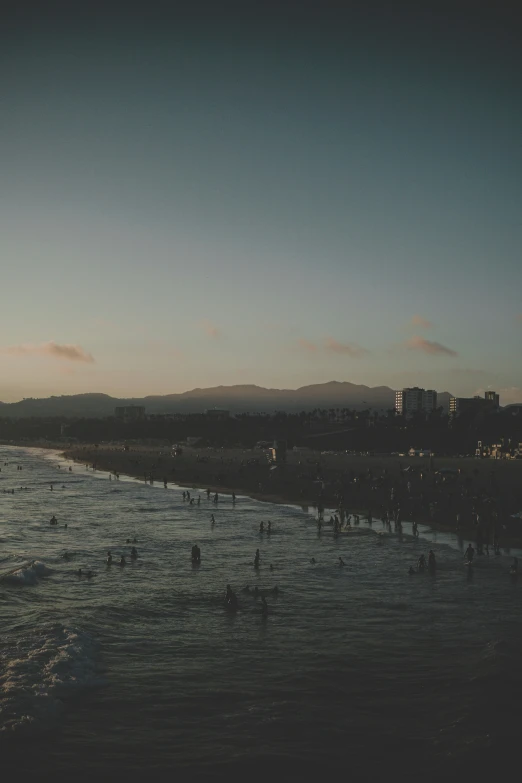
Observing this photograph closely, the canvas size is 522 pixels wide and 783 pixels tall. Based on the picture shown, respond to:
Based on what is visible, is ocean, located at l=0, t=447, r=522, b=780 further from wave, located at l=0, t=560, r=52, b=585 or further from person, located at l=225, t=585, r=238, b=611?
person, located at l=225, t=585, r=238, b=611

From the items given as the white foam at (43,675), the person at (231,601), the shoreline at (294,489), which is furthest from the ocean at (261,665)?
the shoreline at (294,489)

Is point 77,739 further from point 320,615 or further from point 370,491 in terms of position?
point 370,491

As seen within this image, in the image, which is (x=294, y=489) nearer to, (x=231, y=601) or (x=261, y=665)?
(x=231, y=601)

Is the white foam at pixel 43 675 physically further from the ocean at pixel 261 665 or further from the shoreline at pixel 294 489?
the shoreline at pixel 294 489

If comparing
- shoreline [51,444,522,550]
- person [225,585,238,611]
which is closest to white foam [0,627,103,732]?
person [225,585,238,611]

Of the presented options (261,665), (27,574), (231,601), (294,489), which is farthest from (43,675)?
(294,489)

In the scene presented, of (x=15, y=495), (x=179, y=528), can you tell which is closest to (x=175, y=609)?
(x=179, y=528)
